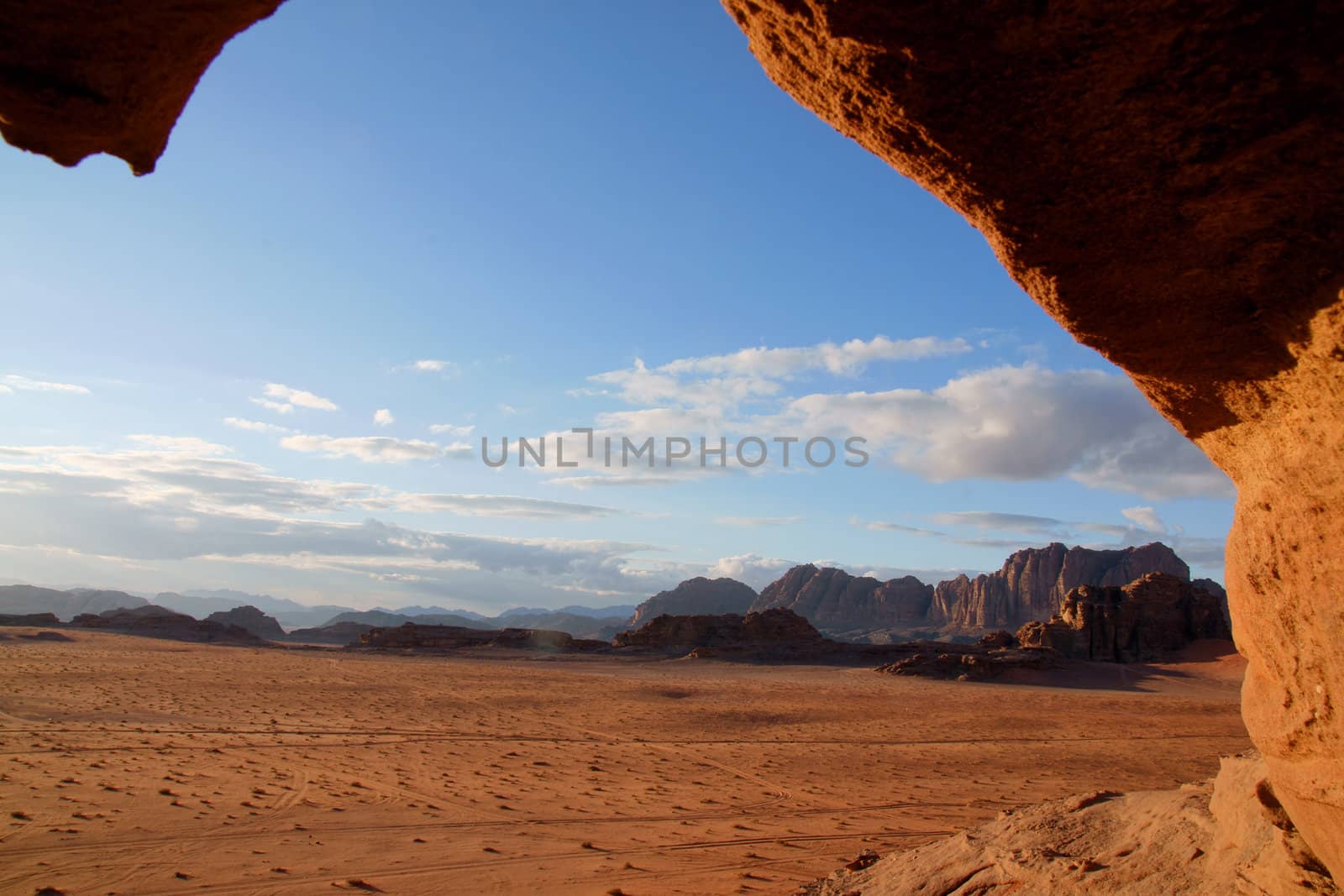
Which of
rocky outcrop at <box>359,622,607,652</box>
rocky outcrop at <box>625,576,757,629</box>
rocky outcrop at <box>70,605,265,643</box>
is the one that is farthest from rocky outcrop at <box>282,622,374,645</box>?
rocky outcrop at <box>625,576,757,629</box>

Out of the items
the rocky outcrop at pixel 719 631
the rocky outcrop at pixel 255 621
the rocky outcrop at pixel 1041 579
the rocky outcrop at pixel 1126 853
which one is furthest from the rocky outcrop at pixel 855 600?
the rocky outcrop at pixel 1126 853

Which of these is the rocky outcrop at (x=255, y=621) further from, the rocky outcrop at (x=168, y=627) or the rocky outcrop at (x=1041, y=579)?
the rocky outcrop at (x=1041, y=579)

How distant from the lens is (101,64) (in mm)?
2404

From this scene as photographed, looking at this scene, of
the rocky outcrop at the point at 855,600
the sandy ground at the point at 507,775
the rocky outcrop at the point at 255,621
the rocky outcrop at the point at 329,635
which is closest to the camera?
the sandy ground at the point at 507,775

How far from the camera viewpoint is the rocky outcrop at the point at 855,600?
314ft

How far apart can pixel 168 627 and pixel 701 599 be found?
73365 millimetres

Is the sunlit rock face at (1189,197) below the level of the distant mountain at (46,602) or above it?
above

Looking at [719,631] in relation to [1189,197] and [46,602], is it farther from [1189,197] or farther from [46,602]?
[46,602]

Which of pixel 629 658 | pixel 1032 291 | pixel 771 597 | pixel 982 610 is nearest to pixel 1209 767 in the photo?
pixel 1032 291

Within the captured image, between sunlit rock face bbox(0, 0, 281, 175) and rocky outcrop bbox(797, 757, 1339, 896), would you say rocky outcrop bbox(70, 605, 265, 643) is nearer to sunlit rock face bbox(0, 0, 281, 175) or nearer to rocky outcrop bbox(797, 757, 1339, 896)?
rocky outcrop bbox(797, 757, 1339, 896)

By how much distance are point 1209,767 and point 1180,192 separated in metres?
15.5

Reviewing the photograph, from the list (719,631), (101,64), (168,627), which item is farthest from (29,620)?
(101,64)

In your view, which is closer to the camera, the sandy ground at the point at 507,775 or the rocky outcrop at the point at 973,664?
the sandy ground at the point at 507,775

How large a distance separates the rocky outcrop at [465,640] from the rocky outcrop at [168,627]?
855 centimetres
